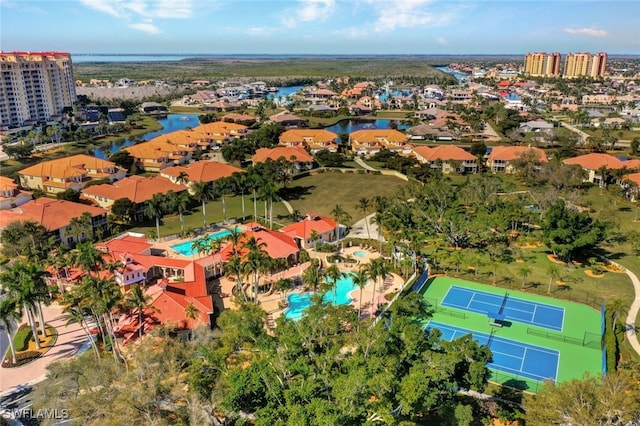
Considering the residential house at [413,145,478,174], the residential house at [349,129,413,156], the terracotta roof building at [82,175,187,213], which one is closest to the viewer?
the terracotta roof building at [82,175,187,213]

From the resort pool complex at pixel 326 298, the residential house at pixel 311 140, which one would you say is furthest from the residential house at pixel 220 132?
the resort pool complex at pixel 326 298

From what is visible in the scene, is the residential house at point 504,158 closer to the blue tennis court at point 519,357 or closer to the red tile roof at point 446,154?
the red tile roof at point 446,154

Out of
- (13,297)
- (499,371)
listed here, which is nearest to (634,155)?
(499,371)

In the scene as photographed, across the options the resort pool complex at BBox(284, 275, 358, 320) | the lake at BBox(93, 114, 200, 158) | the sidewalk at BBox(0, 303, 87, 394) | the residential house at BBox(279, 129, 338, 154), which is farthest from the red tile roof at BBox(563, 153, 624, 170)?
the lake at BBox(93, 114, 200, 158)

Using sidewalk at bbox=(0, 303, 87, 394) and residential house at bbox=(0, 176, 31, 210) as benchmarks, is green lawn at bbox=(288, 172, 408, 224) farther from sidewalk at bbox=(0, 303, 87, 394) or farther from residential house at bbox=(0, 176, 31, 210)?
residential house at bbox=(0, 176, 31, 210)

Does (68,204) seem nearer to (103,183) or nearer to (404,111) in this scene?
(103,183)

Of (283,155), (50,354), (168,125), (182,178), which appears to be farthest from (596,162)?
(168,125)

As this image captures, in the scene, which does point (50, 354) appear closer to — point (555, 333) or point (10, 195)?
point (555, 333)
